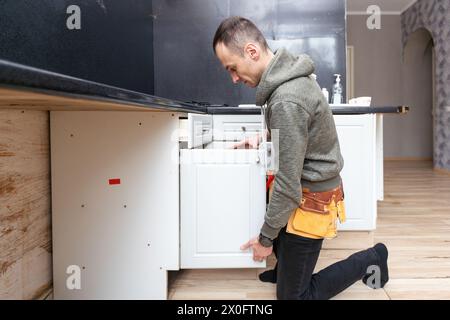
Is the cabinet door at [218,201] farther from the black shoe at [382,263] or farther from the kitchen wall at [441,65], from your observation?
the kitchen wall at [441,65]

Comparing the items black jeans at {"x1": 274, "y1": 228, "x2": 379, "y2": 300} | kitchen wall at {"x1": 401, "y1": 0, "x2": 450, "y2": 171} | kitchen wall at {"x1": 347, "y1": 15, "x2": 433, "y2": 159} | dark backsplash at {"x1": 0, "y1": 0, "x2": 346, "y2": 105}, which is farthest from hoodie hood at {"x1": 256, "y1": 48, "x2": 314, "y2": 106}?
kitchen wall at {"x1": 347, "y1": 15, "x2": 433, "y2": 159}

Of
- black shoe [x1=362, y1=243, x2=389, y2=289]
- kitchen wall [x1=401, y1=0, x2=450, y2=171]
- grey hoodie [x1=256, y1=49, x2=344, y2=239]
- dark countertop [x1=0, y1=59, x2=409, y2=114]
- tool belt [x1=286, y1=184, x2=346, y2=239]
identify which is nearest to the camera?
dark countertop [x1=0, y1=59, x2=409, y2=114]

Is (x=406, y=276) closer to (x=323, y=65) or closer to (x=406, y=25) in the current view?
(x=323, y=65)

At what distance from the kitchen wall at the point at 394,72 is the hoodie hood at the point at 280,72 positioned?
559 centimetres

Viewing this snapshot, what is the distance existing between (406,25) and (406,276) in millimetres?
5501

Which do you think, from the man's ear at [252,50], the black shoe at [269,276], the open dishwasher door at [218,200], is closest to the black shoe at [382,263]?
the black shoe at [269,276]

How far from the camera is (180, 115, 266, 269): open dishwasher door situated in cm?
138

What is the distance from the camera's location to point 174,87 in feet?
9.70

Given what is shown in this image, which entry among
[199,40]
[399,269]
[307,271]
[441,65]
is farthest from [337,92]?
[441,65]

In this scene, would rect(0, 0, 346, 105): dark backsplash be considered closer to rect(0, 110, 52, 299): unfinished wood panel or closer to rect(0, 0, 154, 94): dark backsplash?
rect(0, 0, 154, 94): dark backsplash

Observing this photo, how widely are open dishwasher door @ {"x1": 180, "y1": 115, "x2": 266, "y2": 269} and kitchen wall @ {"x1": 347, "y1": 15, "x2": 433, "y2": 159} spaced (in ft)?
17.9
